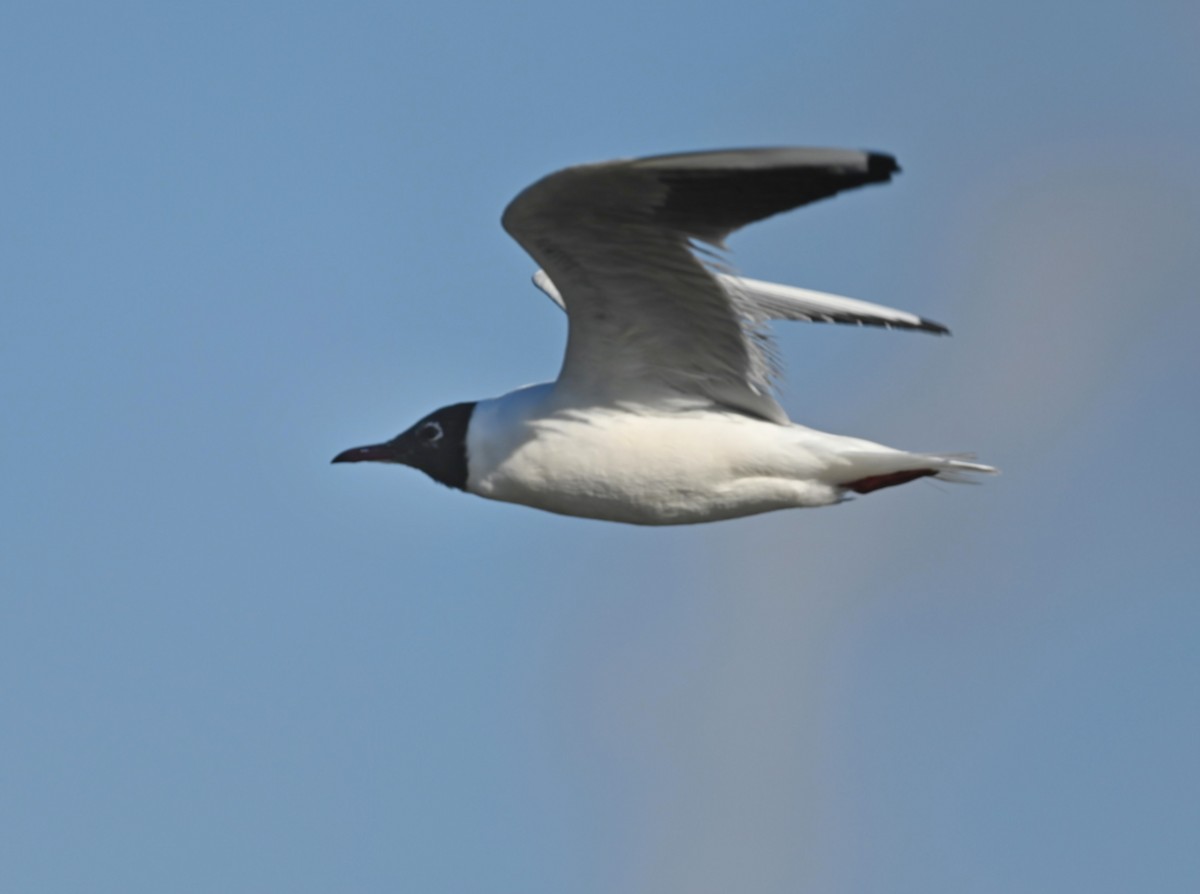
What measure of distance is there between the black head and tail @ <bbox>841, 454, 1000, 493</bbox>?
2013 millimetres

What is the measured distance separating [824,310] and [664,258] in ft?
8.60

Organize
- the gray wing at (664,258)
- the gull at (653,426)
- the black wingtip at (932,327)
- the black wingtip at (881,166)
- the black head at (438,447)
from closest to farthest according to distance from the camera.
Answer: the black wingtip at (881,166) → the gray wing at (664,258) → the gull at (653,426) → the black head at (438,447) → the black wingtip at (932,327)

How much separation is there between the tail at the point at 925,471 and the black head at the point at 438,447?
2.01 m

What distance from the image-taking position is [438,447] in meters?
11.1

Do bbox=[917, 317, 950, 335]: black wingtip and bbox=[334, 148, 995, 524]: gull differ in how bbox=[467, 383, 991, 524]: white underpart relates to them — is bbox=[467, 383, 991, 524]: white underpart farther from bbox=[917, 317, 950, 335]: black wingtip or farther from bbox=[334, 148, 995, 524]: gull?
bbox=[917, 317, 950, 335]: black wingtip

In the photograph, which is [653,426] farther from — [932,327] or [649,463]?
[932,327]

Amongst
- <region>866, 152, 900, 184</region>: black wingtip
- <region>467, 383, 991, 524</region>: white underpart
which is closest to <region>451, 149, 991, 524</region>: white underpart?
<region>467, 383, 991, 524</region>: white underpart

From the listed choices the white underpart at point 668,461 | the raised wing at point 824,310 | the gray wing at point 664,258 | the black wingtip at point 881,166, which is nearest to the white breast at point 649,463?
the white underpart at point 668,461

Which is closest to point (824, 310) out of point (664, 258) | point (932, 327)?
point (932, 327)

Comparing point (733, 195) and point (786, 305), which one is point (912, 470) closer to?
point (786, 305)

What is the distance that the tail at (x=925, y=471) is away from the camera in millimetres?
10594

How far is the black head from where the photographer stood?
11.0m

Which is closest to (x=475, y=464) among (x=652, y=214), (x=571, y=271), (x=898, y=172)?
(x=571, y=271)

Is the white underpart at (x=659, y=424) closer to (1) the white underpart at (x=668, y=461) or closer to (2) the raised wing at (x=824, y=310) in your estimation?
(1) the white underpart at (x=668, y=461)
